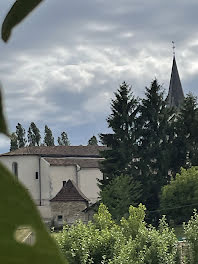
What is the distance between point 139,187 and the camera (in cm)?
1291

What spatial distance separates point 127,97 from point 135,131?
44.6 inches

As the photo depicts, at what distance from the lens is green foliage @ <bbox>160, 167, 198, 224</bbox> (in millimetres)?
12578

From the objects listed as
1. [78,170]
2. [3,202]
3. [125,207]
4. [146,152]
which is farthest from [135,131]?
[3,202]

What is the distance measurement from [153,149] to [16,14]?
13.2m

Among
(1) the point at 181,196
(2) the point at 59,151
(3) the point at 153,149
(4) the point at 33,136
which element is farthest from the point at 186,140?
(4) the point at 33,136

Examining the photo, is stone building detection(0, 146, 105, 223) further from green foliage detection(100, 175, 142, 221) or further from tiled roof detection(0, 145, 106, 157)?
green foliage detection(100, 175, 142, 221)

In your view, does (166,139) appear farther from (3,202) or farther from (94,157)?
(3,202)

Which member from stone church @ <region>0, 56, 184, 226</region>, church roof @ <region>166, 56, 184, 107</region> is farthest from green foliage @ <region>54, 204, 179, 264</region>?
church roof @ <region>166, 56, 184, 107</region>

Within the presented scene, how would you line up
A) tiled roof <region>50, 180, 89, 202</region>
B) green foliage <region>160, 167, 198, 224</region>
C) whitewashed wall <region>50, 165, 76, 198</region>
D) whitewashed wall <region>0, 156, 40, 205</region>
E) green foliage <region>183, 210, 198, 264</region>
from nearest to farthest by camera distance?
green foliage <region>183, 210, 198, 264</region> → green foliage <region>160, 167, 198, 224</region> → tiled roof <region>50, 180, 89, 202</region> → whitewashed wall <region>50, 165, 76, 198</region> → whitewashed wall <region>0, 156, 40, 205</region>

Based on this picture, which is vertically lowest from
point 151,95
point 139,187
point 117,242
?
point 117,242

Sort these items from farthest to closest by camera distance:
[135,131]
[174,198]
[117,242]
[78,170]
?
[78,170]
[135,131]
[174,198]
[117,242]

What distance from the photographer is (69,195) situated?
53.0 feet

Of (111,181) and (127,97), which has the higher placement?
(127,97)

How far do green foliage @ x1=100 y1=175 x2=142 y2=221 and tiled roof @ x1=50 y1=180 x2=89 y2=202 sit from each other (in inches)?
121
